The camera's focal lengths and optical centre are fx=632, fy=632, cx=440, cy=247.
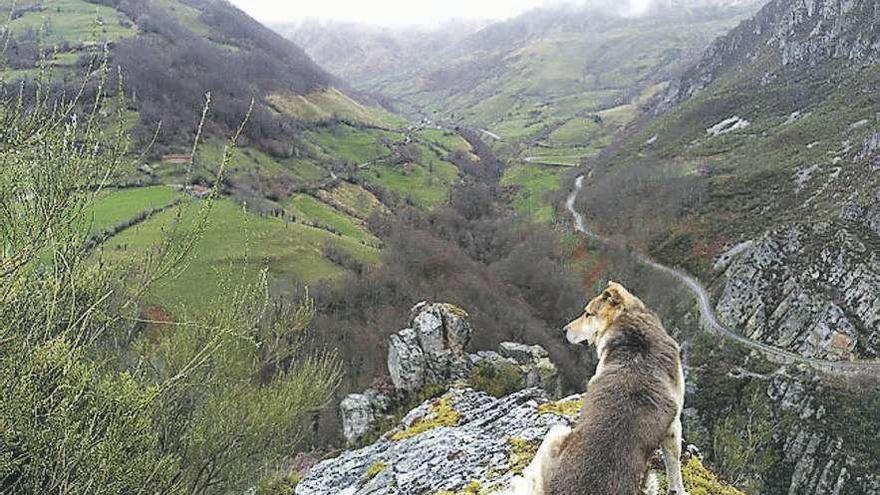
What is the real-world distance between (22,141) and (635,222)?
135383mm

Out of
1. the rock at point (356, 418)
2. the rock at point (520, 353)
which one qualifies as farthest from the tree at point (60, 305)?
the rock at point (520, 353)

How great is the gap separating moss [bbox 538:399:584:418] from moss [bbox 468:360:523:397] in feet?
37.4

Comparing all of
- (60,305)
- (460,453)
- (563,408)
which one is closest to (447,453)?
(460,453)

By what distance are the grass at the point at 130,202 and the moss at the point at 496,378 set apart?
196 feet

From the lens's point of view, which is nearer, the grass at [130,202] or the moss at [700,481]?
the moss at [700,481]

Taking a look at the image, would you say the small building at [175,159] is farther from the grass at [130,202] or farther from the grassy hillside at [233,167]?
the grass at [130,202]

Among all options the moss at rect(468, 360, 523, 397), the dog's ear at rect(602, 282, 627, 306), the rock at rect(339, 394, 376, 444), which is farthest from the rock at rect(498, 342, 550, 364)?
the dog's ear at rect(602, 282, 627, 306)

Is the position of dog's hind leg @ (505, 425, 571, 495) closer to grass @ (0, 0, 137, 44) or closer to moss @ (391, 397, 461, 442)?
moss @ (391, 397, 461, 442)

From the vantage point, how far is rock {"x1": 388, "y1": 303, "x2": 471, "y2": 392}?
110ft

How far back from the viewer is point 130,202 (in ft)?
299

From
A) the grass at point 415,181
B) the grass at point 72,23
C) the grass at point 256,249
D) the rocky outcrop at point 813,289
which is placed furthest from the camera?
the grass at point 72,23

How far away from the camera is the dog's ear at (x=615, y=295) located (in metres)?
9.73

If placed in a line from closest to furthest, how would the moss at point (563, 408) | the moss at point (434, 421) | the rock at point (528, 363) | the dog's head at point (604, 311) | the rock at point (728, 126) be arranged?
1. the dog's head at point (604, 311)
2. the moss at point (563, 408)
3. the moss at point (434, 421)
4. the rock at point (528, 363)
5. the rock at point (728, 126)

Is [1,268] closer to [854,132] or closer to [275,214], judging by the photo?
[275,214]
